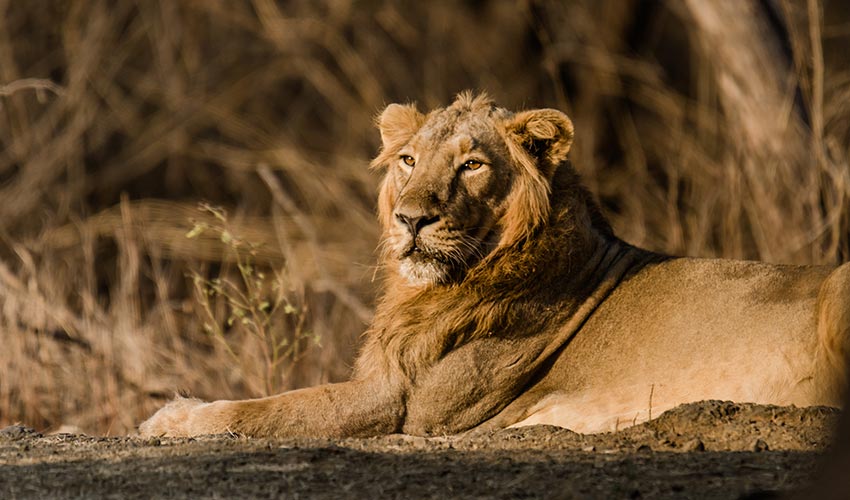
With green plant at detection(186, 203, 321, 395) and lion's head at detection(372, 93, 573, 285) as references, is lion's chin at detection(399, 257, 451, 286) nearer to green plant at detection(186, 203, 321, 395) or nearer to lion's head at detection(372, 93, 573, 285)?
lion's head at detection(372, 93, 573, 285)

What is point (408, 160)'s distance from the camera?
235 inches

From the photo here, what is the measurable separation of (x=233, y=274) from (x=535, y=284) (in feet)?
29.8

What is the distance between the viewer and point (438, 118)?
604 centimetres

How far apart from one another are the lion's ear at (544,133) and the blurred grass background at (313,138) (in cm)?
280

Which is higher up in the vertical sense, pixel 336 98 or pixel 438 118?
pixel 336 98

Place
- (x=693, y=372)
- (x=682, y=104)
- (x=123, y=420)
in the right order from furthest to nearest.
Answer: (x=682, y=104)
(x=123, y=420)
(x=693, y=372)

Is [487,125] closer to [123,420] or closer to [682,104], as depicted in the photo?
[123,420]

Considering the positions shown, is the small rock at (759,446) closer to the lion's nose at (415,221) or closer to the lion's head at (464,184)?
the lion's head at (464,184)

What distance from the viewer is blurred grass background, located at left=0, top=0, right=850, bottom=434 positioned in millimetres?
9023

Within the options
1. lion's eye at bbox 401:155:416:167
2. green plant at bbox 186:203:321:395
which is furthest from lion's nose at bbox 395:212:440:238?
green plant at bbox 186:203:321:395

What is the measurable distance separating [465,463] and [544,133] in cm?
200

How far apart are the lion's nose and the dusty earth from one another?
85 cm

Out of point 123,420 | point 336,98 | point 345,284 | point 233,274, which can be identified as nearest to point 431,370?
point 123,420

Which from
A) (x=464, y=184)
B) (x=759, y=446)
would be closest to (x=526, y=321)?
(x=464, y=184)
